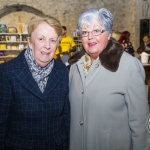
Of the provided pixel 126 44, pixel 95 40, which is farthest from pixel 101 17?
pixel 126 44

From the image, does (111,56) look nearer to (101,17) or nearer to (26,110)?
(101,17)

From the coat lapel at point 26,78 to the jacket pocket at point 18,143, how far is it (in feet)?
1.21

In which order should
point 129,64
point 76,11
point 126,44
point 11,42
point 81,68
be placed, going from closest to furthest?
point 129,64 → point 81,68 → point 126,44 → point 11,42 → point 76,11

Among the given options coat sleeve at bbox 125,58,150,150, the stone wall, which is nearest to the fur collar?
coat sleeve at bbox 125,58,150,150

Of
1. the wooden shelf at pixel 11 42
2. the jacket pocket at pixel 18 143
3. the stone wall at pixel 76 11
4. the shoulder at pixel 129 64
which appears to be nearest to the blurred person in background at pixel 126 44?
the stone wall at pixel 76 11

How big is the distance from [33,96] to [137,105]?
79cm

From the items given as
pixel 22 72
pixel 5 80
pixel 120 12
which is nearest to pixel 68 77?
pixel 22 72

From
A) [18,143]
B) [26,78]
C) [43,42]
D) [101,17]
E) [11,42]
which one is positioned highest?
[11,42]

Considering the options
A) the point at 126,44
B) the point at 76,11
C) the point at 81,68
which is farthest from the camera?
the point at 76,11

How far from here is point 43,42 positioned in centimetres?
167

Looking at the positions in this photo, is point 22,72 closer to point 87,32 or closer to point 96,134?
point 87,32

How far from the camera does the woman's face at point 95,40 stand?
166cm

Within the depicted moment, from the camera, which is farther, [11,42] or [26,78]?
[11,42]

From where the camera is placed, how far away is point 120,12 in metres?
10.9
